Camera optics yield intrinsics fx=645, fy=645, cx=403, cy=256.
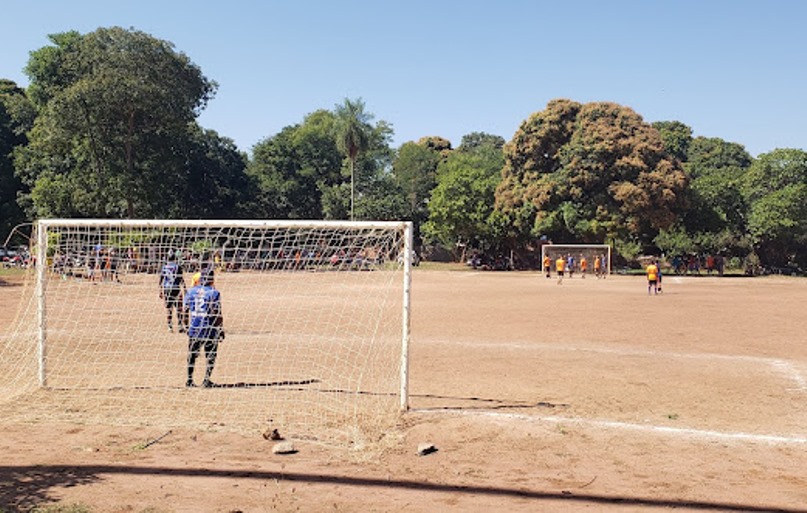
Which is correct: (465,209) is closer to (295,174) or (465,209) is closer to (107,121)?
(295,174)

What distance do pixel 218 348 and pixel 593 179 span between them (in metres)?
39.0

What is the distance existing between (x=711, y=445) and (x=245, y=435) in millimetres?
4906

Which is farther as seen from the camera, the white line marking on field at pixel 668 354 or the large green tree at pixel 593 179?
the large green tree at pixel 593 179

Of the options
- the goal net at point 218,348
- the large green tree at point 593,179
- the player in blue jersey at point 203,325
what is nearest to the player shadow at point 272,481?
the goal net at point 218,348

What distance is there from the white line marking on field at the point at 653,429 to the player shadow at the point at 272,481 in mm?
1977

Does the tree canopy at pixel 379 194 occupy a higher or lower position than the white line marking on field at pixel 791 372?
higher

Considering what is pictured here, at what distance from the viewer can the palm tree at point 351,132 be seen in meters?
55.0

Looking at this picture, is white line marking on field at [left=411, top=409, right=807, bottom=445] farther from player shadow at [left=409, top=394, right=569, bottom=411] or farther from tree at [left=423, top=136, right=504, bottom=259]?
tree at [left=423, top=136, right=504, bottom=259]

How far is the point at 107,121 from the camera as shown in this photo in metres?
41.9

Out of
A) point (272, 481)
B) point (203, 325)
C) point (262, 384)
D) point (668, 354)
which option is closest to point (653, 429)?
point (272, 481)

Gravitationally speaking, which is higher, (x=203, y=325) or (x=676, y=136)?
(x=676, y=136)

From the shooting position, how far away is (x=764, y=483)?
5.68 m

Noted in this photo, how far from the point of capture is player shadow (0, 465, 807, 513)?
5.11 metres

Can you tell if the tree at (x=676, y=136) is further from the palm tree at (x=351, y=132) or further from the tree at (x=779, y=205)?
the palm tree at (x=351, y=132)
